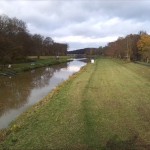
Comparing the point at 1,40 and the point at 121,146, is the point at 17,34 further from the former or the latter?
the point at 121,146

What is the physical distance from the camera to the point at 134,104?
19.5 m

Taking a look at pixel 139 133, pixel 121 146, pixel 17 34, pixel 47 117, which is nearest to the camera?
pixel 121 146

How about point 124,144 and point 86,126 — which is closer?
point 124,144

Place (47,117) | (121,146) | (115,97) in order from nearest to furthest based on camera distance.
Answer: (121,146), (47,117), (115,97)

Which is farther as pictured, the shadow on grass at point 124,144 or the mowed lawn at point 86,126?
the mowed lawn at point 86,126

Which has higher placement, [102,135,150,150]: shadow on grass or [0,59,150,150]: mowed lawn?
[102,135,150,150]: shadow on grass

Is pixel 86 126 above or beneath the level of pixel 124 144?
beneath

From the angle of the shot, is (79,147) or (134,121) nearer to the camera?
(79,147)

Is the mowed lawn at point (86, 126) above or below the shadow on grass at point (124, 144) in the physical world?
below

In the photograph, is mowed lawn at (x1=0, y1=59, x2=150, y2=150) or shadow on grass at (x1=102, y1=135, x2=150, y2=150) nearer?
shadow on grass at (x1=102, y1=135, x2=150, y2=150)

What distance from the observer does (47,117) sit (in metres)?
16.9

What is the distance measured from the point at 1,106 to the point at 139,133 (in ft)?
41.7

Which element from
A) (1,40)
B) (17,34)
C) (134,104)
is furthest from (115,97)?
(17,34)

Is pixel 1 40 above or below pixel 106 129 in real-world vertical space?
above
